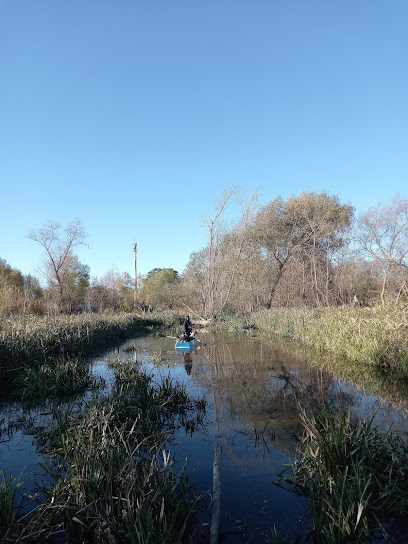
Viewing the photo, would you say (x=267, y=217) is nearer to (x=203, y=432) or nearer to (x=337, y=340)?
(x=337, y=340)

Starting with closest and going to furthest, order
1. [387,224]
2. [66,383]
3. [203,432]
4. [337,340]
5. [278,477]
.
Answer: [278,477], [203,432], [66,383], [337,340], [387,224]

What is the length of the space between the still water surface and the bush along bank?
2.19ft

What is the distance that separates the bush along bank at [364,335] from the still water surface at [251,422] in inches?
Result: 26.2

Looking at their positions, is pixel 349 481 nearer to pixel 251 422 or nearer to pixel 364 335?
pixel 251 422

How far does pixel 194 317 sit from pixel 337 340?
1892 cm

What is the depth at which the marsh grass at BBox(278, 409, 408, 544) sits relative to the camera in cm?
279

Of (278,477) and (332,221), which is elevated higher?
(332,221)

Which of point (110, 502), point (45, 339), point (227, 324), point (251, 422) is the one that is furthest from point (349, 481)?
point (227, 324)

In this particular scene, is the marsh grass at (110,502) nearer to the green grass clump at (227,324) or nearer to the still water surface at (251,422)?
the still water surface at (251,422)

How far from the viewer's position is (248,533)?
123 inches

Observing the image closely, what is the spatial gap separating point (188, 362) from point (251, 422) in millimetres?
6230

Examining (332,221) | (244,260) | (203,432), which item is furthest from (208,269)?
(203,432)

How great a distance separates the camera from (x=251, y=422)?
5906mm

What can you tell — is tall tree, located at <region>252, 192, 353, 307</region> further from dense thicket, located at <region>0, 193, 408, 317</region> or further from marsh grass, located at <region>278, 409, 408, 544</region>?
marsh grass, located at <region>278, 409, 408, 544</region>
